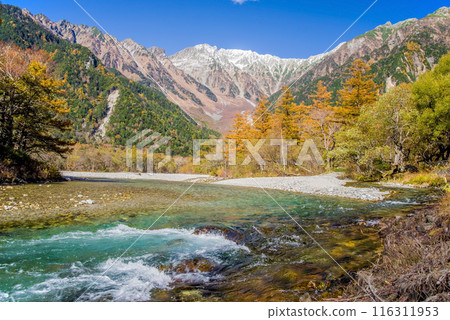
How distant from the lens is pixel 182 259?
445 cm

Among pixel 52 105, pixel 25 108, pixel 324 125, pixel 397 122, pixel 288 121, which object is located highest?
pixel 288 121

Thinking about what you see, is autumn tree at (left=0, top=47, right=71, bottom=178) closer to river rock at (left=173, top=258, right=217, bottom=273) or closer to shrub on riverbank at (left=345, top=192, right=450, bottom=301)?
river rock at (left=173, top=258, right=217, bottom=273)

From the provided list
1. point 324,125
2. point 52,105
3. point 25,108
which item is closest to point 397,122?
point 324,125

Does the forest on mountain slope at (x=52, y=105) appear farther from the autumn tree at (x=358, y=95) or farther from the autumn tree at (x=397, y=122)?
the autumn tree at (x=358, y=95)

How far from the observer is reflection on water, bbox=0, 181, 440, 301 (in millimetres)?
3261

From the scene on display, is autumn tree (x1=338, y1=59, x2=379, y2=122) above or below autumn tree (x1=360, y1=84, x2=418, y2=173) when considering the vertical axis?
above

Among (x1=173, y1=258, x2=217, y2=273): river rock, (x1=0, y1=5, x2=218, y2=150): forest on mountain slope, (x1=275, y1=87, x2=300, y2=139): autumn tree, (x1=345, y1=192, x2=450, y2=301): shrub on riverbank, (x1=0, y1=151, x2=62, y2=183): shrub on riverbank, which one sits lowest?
(x1=173, y1=258, x2=217, y2=273): river rock

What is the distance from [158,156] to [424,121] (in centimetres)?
6689

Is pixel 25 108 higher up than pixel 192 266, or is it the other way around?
pixel 25 108

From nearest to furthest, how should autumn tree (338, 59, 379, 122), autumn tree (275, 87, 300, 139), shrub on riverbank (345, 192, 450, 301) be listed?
1. shrub on riverbank (345, 192, 450, 301)
2. autumn tree (338, 59, 379, 122)
3. autumn tree (275, 87, 300, 139)

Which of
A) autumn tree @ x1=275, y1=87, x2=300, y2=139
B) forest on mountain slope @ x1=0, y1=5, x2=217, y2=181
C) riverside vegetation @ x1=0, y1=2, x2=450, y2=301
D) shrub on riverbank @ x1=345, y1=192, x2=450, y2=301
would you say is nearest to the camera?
shrub on riverbank @ x1=345, y1=192, x2=450, y2=301

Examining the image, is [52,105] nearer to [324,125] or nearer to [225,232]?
[225,232]

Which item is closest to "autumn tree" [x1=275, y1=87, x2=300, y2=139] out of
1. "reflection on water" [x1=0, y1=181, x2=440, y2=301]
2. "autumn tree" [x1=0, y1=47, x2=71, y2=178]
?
"autumn tree" [x1=0, y1=47, x2=71, y2=178]

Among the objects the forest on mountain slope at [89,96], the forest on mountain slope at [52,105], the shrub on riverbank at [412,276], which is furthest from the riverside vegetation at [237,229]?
the forest on mountain slope at [89,96]
